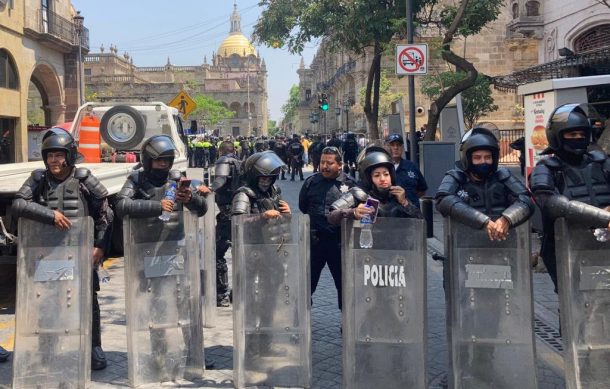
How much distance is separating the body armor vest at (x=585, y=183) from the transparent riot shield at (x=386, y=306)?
0.98m

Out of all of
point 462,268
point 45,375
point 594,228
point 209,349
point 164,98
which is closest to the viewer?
point 594,228

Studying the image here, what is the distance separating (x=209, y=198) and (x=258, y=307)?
2.07m

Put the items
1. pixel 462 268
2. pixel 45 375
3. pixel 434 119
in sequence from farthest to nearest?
1. pixel 434 119
2. pixel 45 375
3. pixel 462 268

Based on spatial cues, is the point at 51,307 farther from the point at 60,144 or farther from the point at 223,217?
the point at 223,217

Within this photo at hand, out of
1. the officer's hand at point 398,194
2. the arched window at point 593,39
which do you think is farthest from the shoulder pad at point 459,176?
the arched window at point 593,39

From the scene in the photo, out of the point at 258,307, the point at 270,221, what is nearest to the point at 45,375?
the point at 258,307

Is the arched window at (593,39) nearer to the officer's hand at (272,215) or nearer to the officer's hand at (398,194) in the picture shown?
the officer's hand at (398,194)

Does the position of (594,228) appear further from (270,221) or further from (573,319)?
(270,221)

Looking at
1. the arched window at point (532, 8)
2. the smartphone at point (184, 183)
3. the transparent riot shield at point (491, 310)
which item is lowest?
the transparent riot shield at point (491, 310)

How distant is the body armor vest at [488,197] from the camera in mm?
4340

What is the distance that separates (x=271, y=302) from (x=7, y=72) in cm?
2178

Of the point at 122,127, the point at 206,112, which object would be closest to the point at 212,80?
the point at 206,112

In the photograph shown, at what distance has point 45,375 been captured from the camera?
14.7ft

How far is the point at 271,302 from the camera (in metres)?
4.56
